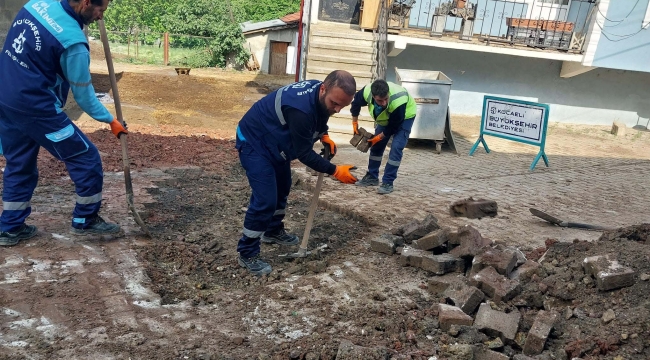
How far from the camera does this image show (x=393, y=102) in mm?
6973

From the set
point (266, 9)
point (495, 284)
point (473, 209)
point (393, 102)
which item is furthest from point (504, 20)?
point (266, 9)

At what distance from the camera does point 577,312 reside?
403 cm

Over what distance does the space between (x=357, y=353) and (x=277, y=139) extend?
192cm

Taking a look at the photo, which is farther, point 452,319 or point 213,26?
point 213,26

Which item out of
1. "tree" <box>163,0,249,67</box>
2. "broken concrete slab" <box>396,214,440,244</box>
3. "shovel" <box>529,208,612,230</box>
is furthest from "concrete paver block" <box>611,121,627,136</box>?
"tree" <box>163,0,249,67</box>

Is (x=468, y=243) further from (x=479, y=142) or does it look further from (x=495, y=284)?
(x=479, y=142)

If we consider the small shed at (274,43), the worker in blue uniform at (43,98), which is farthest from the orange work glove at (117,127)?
the small shed at (274,43)

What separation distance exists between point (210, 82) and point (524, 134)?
11.5 meters

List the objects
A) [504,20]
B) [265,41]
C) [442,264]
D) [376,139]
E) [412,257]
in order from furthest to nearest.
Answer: [265,41], [504,20], [376,139], [412,257], [442,264]

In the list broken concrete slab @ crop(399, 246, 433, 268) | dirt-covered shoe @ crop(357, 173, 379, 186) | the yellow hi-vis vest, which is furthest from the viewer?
dirt-covered shoe @ crop(357, 173, 379, 186)

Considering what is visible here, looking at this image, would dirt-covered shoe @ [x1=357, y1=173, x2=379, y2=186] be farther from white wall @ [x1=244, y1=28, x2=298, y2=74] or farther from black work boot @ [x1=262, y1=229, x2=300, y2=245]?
white wall @ [x1=244, y1=28, x2=298, y2=74]

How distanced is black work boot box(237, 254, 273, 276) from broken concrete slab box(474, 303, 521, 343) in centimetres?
179

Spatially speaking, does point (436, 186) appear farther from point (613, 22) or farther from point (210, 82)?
point (210, 82)

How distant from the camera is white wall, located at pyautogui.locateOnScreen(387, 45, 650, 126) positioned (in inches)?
542
